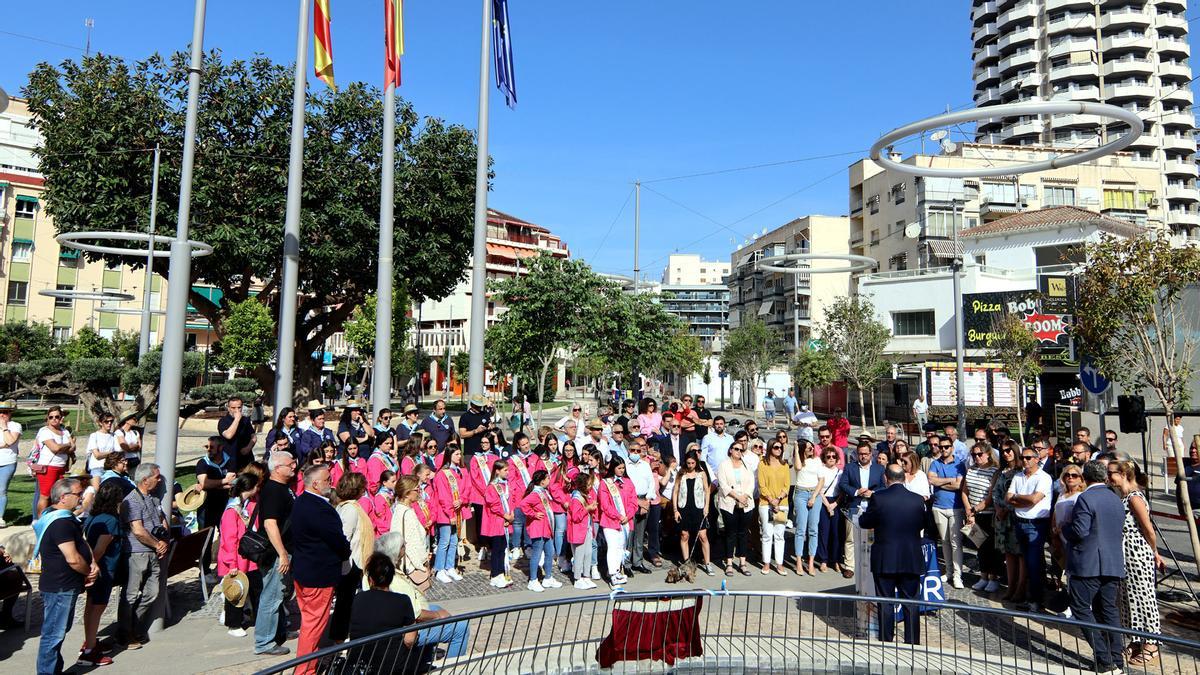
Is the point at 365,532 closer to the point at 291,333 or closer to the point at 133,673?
the point at 133,673

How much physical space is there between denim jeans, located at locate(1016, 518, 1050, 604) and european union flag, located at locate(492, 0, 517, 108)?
13.0 metres

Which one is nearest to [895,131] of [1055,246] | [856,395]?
[856,395]

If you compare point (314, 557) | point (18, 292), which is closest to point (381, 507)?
point (314, 557)

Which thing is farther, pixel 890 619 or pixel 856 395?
pixel 856 395

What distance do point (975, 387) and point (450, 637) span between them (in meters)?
32.9

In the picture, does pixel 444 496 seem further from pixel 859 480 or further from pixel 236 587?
pixel 859 480

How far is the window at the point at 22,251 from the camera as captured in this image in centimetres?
5625

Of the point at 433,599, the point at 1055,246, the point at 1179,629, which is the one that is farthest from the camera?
the point at 1055,246

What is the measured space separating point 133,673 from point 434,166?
2499 centimetres

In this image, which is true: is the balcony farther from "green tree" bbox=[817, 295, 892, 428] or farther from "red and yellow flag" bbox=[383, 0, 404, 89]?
"red and yellow flag" bbox=[383, 0, 404, 89]

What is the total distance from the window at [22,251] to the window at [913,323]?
195 feet

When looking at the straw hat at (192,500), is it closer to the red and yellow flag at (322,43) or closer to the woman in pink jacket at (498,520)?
the woman in pink jacket at (498,520)

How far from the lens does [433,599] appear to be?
873cm

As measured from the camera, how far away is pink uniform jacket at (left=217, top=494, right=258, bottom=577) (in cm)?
725
